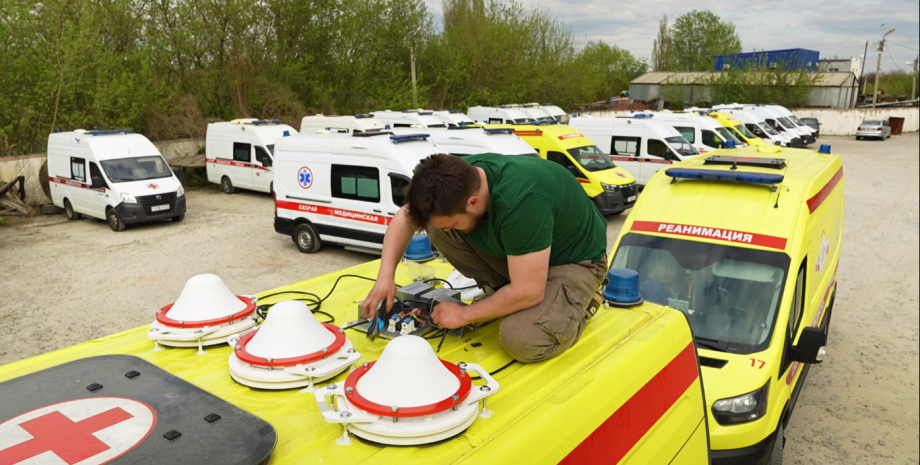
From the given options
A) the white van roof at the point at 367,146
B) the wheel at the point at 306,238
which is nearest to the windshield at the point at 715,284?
the white van roof at the point at 367,146

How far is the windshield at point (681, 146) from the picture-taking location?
1833 centimetres

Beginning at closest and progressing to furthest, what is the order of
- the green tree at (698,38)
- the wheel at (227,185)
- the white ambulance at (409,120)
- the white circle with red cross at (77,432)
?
the white circle with red cross at (77,432) < the wheel at (227,185) < the white ambulance at (409,120) < the green tree at (698,38)

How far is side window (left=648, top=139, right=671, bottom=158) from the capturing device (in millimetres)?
18266

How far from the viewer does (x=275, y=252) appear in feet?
41.9

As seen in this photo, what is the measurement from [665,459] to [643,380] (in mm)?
426

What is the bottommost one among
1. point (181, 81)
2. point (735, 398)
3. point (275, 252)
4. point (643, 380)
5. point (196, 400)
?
point (275, 252)

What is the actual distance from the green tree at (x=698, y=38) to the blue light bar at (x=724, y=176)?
77.7 m

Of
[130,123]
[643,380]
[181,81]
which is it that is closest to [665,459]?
[643,380]

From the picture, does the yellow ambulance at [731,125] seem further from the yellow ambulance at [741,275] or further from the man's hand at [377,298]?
the man's hand at [377,298]

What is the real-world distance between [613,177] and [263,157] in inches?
412

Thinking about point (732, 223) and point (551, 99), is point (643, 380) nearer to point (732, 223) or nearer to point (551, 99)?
point (732, 223)

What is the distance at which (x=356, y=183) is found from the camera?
Answer: 11.6m

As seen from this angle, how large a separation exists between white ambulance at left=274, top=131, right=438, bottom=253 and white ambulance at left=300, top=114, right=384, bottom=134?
27.3ft

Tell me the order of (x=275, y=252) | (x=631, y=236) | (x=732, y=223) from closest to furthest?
(x=732, y=223) → (x=631, y=236) → (x=275, y=252)
